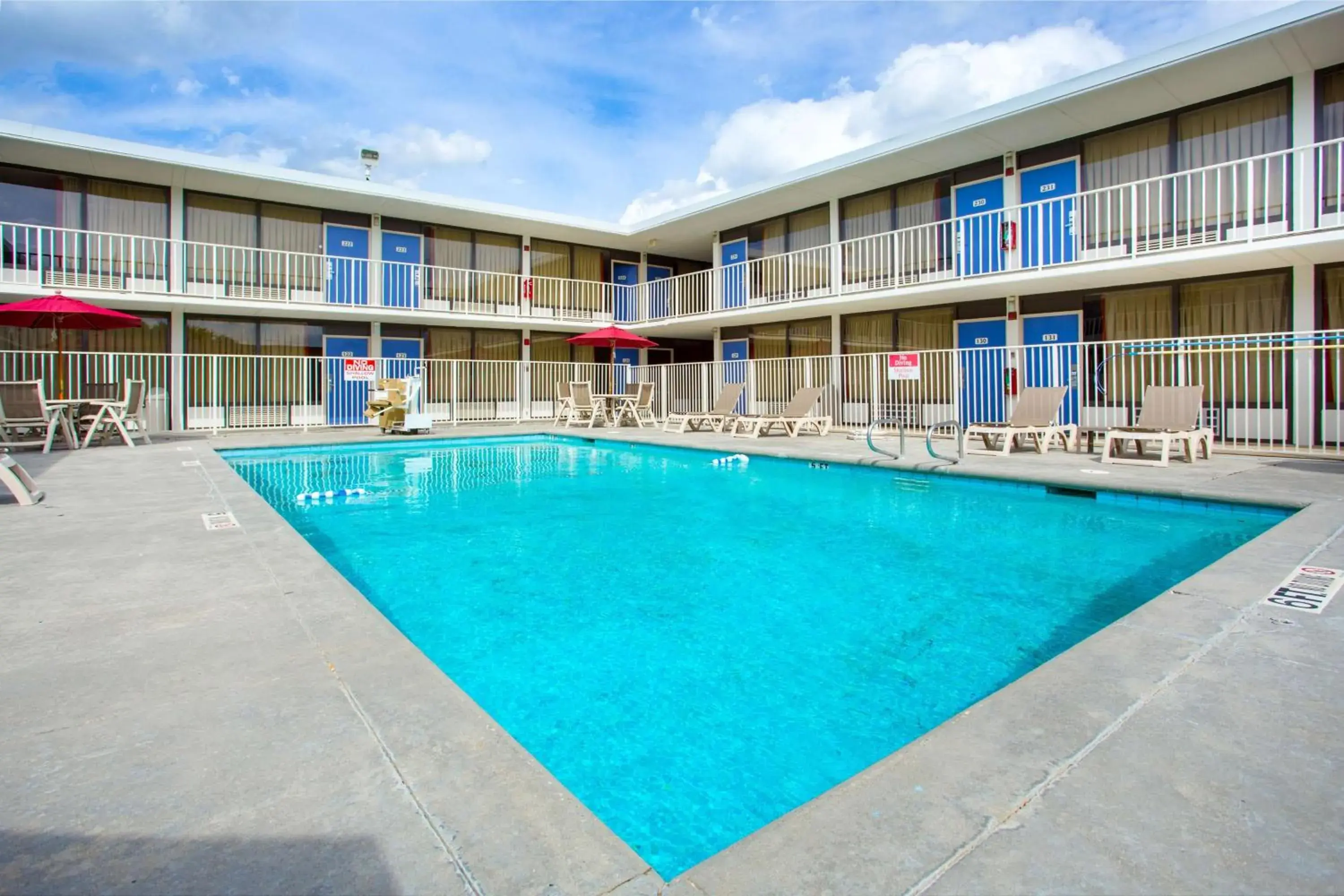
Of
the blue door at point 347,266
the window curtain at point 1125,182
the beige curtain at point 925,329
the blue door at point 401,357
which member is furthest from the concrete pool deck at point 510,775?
the blue door at point 401,357

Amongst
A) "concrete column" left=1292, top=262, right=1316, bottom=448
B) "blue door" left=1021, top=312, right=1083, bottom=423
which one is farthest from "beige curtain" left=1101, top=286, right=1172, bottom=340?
"concrete column" left=1292, top=262, right=1316, bottom=448

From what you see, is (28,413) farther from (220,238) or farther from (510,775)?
(510,775)

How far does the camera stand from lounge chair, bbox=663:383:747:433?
567 inches

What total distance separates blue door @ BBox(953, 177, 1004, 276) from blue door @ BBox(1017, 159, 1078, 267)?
444 millimetres

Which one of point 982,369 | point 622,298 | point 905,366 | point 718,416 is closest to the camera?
point 905,366

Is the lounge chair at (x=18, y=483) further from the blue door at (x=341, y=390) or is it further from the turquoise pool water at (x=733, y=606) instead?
the blue door at (x=341, y=390)

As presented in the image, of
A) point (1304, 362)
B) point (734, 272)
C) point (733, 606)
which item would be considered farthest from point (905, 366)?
point (734, 272)

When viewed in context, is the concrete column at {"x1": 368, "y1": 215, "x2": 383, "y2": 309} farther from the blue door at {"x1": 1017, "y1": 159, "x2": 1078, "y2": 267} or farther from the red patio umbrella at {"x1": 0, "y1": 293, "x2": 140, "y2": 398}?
the blue door at {"x1": 1017, "y1": 159, "x2": 1078, "y2": 267}

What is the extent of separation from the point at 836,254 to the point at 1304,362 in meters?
7.87

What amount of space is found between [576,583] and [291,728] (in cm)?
254

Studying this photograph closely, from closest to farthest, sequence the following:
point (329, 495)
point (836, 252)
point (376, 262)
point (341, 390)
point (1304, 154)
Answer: point (329, 495) → point (1304, 154) → point (836, 252) → point (376, 262) → point (341, 390)

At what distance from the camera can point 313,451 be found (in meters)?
12.3

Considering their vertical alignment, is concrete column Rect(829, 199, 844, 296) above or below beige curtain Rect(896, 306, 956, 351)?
above

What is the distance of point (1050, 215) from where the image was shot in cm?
1242
